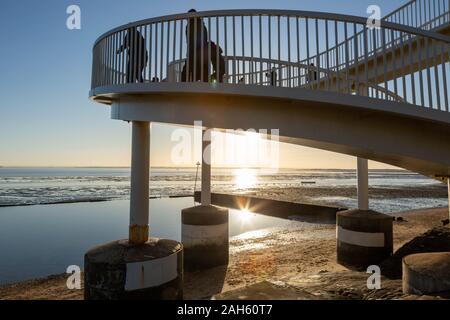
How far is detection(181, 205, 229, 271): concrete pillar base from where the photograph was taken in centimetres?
985

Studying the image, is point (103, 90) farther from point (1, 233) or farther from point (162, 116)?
point (1, 233)

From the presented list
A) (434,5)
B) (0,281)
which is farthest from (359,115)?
(0,281)

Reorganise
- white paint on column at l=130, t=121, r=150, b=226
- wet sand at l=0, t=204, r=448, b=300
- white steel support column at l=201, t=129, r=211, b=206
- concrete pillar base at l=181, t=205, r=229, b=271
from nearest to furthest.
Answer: wet sand at l=0, t=204, r=448, b=300 < white paint on column at l=130, t=121, r=150, b=226 < concrete pillar base at l=181, t=205, r=229, b=271 < white steel support column at l=201, t=129, r=211, b=206

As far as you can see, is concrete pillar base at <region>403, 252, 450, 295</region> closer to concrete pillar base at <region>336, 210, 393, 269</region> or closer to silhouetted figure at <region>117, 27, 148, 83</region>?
concrete pillar base at <region>336, 210, 393, 269</region>

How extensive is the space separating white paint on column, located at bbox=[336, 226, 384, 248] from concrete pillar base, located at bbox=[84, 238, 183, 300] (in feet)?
19.3

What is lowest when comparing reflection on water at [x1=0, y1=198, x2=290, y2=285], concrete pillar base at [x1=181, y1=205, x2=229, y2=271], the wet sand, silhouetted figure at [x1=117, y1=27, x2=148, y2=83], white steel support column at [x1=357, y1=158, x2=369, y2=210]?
reflection on water at [x1=0, y1=198, x2=290, y2=285]

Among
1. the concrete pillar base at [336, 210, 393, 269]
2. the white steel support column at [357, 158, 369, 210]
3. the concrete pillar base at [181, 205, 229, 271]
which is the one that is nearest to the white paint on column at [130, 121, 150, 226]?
the concrete pillar base at [181, 205, 229, 271]

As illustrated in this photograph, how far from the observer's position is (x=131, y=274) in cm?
551

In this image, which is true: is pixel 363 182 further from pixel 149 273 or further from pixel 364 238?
pixel 149 273

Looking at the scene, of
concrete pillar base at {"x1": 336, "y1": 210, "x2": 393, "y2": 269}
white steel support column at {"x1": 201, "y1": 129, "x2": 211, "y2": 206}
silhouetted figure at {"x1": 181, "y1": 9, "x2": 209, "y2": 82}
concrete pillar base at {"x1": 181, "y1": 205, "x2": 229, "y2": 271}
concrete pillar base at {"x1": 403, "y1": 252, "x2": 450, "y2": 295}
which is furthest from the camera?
white steel support column at {"x1": 201, "y1": 129, "x2": 211, "y2": 206}

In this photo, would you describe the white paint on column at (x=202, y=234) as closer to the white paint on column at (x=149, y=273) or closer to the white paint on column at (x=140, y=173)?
the white paint on column at (x=140, y=173)

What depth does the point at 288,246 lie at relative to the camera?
14344 mm

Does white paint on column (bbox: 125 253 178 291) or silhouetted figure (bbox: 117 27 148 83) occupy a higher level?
silhouetted figure (bbox: 117 27 148 83)

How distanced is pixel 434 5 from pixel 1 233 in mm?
23975
